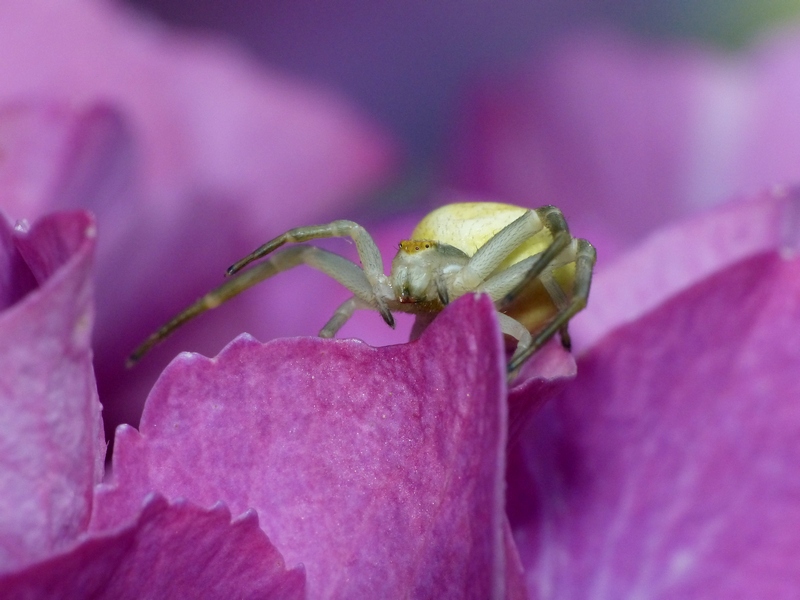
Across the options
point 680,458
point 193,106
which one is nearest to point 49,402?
point 680,458

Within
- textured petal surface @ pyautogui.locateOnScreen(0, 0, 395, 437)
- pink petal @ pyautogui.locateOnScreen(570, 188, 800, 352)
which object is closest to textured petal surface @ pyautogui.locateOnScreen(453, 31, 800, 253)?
textured petal surface @ pyautogui.locateOnScreen(0, 0, 395, 437)

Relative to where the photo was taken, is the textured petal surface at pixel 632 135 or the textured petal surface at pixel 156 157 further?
the textured petal surface at pixel 632 135

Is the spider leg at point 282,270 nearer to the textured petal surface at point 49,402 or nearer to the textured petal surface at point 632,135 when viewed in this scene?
the textured petal surface at point 49,402

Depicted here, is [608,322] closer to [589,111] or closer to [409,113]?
[589,111]

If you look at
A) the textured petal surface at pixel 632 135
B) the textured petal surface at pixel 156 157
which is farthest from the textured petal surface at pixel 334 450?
the textured petal surface at pixel 632 135

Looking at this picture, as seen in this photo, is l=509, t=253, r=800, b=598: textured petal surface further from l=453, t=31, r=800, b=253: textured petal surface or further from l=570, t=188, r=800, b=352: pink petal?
l=453, t=31, r=800, b=253: textured petal surface
